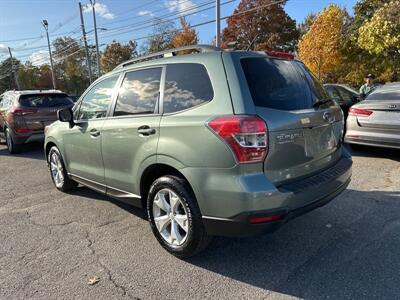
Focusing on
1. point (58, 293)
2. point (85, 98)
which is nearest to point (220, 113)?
point (58, 293)

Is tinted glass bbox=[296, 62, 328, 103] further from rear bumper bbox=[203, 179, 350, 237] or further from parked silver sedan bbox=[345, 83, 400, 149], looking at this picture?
parked silver sedan bbox=[345, 83, 400, 149]

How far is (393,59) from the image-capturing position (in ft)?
84.8

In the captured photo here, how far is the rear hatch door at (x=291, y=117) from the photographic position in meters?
2.69

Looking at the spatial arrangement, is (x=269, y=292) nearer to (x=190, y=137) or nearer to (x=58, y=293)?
(x=190, y=137)

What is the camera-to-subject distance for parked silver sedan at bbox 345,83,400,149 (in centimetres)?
600

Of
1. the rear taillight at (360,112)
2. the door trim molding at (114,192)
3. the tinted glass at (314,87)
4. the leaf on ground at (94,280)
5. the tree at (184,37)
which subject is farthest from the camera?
the tree at (184,37)

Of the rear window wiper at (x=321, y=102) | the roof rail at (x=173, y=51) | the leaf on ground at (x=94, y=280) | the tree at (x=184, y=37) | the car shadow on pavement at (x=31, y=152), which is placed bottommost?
the car shadow on pavement at (x=31, y=152)

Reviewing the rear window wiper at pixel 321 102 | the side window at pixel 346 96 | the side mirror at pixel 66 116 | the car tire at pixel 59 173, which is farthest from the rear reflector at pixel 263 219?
the side window at pixel 346 96

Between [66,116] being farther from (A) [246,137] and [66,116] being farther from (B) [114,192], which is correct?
(A) [246,137]

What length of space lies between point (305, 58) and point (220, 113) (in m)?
27.2

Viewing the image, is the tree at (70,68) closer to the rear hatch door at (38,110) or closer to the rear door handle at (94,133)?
the rear hatch door at (38,110)

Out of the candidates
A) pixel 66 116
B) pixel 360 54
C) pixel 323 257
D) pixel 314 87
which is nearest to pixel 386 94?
pixel 314 87

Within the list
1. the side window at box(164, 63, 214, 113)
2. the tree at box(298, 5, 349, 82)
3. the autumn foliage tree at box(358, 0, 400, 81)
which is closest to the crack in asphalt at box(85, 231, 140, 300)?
the side window at box(164, 63, 214, 113)

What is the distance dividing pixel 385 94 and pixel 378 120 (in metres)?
0.59
